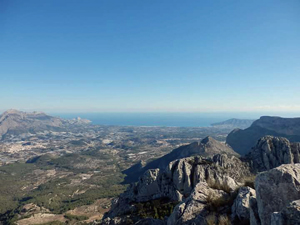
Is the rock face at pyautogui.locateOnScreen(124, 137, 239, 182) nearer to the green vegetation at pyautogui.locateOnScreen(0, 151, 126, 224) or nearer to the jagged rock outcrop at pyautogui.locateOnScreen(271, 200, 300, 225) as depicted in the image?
the green vegetation at pyautogui.locateOnScreen(0, 151, 126, 224)

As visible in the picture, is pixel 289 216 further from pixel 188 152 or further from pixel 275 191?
pixel 188 152

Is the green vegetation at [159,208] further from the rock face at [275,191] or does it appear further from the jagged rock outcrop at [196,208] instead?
the rock face at [275,191]

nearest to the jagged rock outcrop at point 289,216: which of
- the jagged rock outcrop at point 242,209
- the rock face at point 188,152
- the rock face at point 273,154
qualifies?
the jagged rock outcrop at point 242,209

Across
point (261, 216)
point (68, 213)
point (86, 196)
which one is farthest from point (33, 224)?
point (261, 216)

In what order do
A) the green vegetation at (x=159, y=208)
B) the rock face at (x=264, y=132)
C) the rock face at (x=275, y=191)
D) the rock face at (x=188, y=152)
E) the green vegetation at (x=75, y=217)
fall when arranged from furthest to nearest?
the rock face at (x=264, y=132)
the rock face at (x=188, y=152)
the green vegetation at (x=75, y=217)
the green vegetation at (x=159, y=208)
the rock face at (x=275, y=191)

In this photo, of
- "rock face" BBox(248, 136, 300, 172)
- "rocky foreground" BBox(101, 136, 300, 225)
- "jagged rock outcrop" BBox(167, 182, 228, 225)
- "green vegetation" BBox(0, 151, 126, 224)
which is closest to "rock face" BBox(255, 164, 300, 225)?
"rocky foreground" BBox(101, 136, 300, 225)

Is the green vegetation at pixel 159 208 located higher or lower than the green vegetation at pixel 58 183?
Result: higher

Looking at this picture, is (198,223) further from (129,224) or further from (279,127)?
(279,127)
